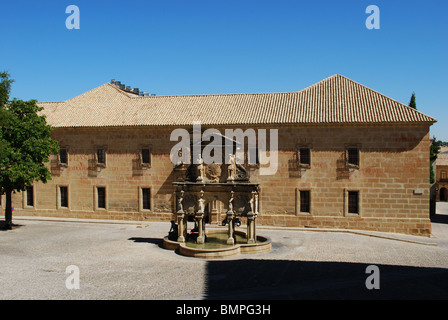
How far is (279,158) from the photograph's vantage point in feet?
88.0

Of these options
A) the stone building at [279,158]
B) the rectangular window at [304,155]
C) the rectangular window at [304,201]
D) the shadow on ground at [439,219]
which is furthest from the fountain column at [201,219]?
the shadow on ground at [439,219]

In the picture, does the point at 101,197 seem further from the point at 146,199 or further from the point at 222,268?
the point at 222,268

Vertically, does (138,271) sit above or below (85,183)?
below

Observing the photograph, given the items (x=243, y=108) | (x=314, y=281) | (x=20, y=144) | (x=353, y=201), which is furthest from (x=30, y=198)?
Result: (x=314, y=281)

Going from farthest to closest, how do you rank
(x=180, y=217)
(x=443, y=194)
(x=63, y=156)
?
(x=443, y=194) → (x=63, y=156) → (x=180, y=217)

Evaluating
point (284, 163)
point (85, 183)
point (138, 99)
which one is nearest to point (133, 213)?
point (85, 183)

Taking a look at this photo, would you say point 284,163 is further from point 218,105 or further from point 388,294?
point 388,294

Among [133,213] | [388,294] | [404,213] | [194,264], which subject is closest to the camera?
[388,294]

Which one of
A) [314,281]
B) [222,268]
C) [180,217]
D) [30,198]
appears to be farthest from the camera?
[30,198]

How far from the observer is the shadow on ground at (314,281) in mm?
12469

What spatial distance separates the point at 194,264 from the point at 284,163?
12050 mm

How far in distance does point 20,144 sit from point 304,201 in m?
16.7

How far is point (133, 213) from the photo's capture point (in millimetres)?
29125

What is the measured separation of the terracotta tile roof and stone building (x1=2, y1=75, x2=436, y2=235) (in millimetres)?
68
